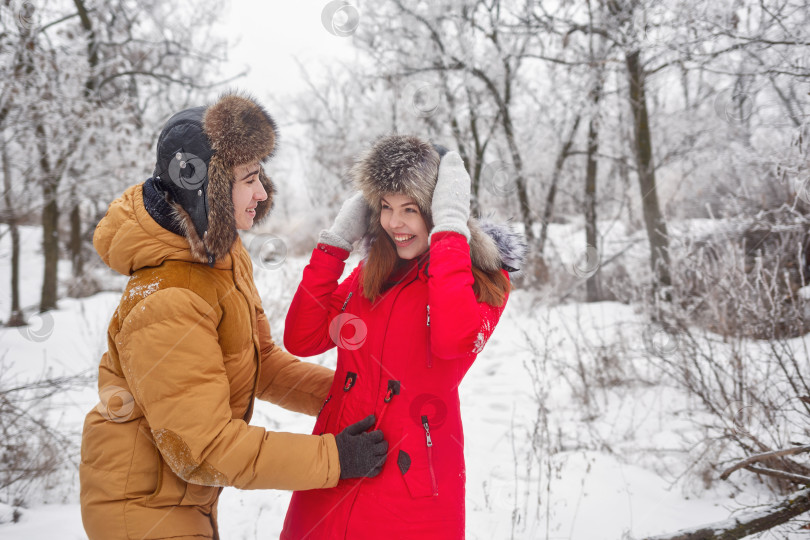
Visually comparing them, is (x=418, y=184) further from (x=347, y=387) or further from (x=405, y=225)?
(x=347, y=387)

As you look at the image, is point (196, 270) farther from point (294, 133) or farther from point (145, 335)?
point (294, 133)

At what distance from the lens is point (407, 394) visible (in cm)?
184

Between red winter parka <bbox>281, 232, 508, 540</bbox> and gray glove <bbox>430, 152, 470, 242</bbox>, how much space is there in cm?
4

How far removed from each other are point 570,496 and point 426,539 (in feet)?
7.33

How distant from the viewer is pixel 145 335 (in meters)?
1.46

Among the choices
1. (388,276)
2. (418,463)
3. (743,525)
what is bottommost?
(743,525)

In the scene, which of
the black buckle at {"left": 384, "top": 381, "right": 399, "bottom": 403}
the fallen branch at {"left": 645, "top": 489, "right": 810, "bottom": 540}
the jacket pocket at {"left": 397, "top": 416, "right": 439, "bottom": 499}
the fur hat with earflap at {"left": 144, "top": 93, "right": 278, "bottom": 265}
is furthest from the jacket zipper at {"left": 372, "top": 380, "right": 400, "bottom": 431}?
the fallen branch at {"left": 645, "top": 489, "right": 810, "bottom": 540}

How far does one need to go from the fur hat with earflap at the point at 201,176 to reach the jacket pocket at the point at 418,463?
3.03ft

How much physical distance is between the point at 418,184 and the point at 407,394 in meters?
0.84

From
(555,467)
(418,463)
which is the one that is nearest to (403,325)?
(418,463)

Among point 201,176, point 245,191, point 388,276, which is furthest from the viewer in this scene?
point 388,276

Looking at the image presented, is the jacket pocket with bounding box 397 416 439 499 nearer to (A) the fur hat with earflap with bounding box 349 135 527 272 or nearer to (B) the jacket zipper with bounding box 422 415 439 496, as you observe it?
Result: (B) the jacket zipper with bounding box 422 415 439 496

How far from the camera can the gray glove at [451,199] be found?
190 cm

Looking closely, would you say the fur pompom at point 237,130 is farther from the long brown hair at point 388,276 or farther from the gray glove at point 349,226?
the long brown hair at point 388,276
